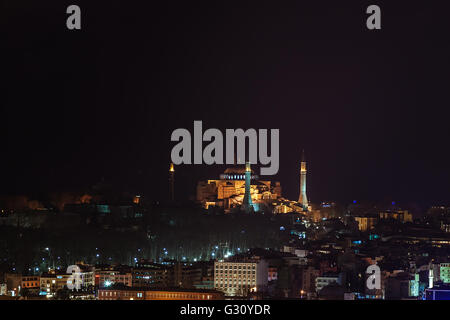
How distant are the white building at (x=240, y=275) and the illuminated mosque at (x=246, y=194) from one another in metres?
10.1

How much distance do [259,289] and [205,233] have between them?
225 inches

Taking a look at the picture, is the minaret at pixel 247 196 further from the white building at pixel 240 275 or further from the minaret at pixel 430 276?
the white building at pixel 240 275

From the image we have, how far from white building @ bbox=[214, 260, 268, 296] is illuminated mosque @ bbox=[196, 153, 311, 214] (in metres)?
10.1

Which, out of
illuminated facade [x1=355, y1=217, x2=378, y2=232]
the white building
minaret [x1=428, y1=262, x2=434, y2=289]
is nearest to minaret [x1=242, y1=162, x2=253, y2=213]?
illuminated facade [x1=355, y1=217, x2=378, y2=232]

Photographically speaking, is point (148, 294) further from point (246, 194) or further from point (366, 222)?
point (366, 222)

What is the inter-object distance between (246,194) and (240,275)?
11255 mm

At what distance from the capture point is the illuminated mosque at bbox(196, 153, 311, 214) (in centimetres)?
2288

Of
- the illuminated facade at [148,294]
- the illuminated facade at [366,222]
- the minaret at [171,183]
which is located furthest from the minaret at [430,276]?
the minaret at [171,183]

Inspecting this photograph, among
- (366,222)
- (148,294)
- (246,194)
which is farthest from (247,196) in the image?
(148,294)

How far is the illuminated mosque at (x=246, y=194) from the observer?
22875 millimetres

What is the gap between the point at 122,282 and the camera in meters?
11.1

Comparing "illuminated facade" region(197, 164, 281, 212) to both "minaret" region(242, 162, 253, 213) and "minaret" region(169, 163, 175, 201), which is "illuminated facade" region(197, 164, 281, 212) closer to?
"minaret" region(242, 162, 253, 213)
